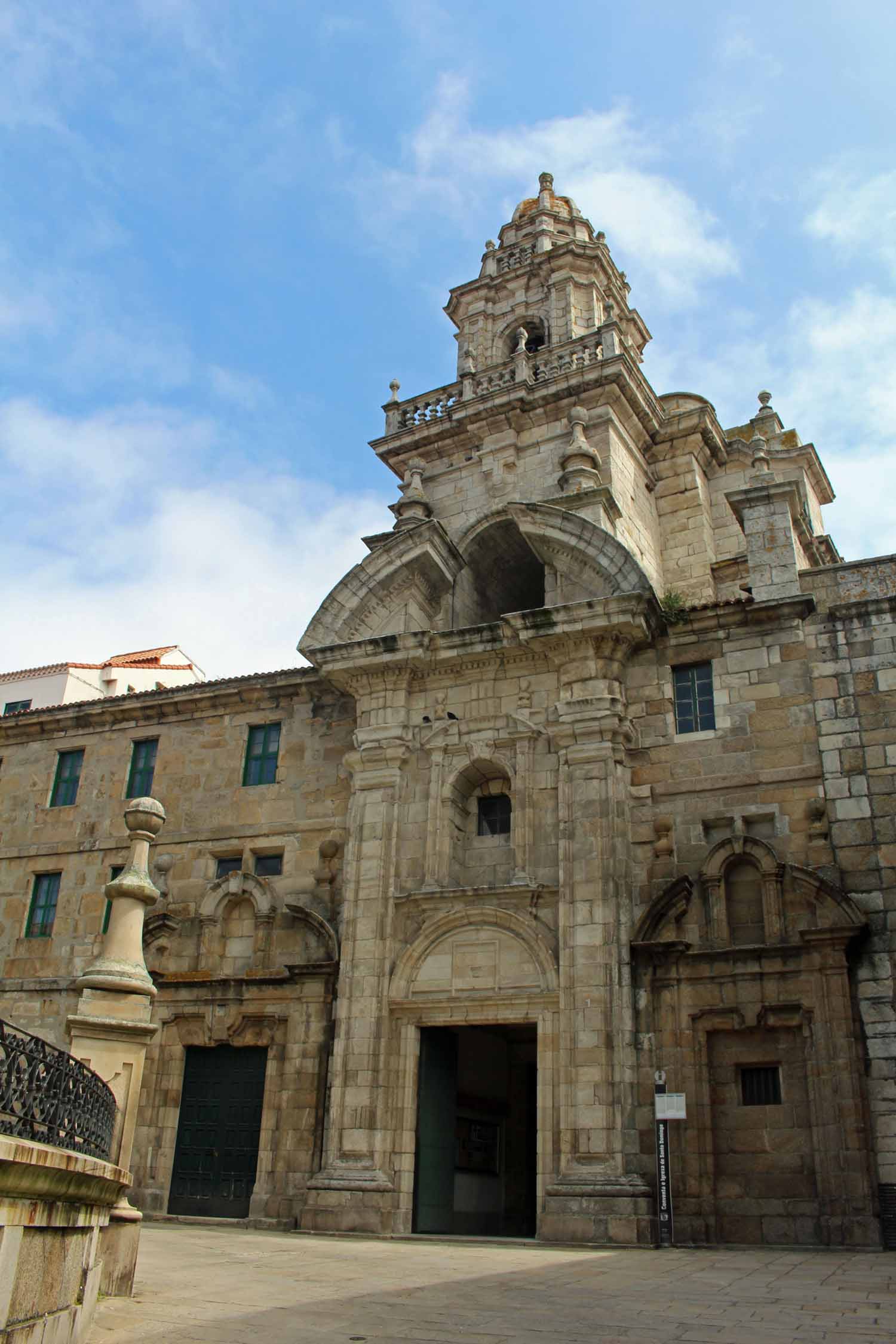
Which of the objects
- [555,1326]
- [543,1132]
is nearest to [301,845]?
[543,1132]

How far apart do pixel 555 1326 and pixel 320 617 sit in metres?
14.3

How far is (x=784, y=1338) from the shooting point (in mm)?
7590

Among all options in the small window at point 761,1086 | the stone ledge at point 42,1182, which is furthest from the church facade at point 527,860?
the stone ledge at point 42,1182

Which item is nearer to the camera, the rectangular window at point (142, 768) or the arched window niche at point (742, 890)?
the arched window niche at point (742, 890)

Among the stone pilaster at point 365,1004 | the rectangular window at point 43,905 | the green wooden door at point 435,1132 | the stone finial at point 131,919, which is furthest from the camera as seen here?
the rectangular window at point 43,905

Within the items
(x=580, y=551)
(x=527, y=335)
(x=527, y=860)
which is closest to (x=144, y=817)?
(x=527, y=860)

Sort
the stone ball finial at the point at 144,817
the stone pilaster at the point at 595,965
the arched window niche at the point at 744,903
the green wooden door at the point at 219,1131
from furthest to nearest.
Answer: the green wooden door at the point at 219,1131 → the arched window niche at the point at 744,903 → the stone pilaster at the point at 595,965 → the stone ball finial at the point at 144,817

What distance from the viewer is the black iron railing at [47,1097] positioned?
6.59 meters

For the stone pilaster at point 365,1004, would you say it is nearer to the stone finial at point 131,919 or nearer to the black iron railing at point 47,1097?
the stone finial at point 131,919

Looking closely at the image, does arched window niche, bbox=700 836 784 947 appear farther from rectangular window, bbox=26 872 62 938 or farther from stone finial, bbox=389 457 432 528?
rectangular window, bbox=26 872 62 938

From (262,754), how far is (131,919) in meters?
10.7

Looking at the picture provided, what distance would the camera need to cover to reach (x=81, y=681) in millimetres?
38344

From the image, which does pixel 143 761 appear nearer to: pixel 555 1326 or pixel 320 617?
pixel 320 617

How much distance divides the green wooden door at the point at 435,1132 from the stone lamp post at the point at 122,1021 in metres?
7.08
